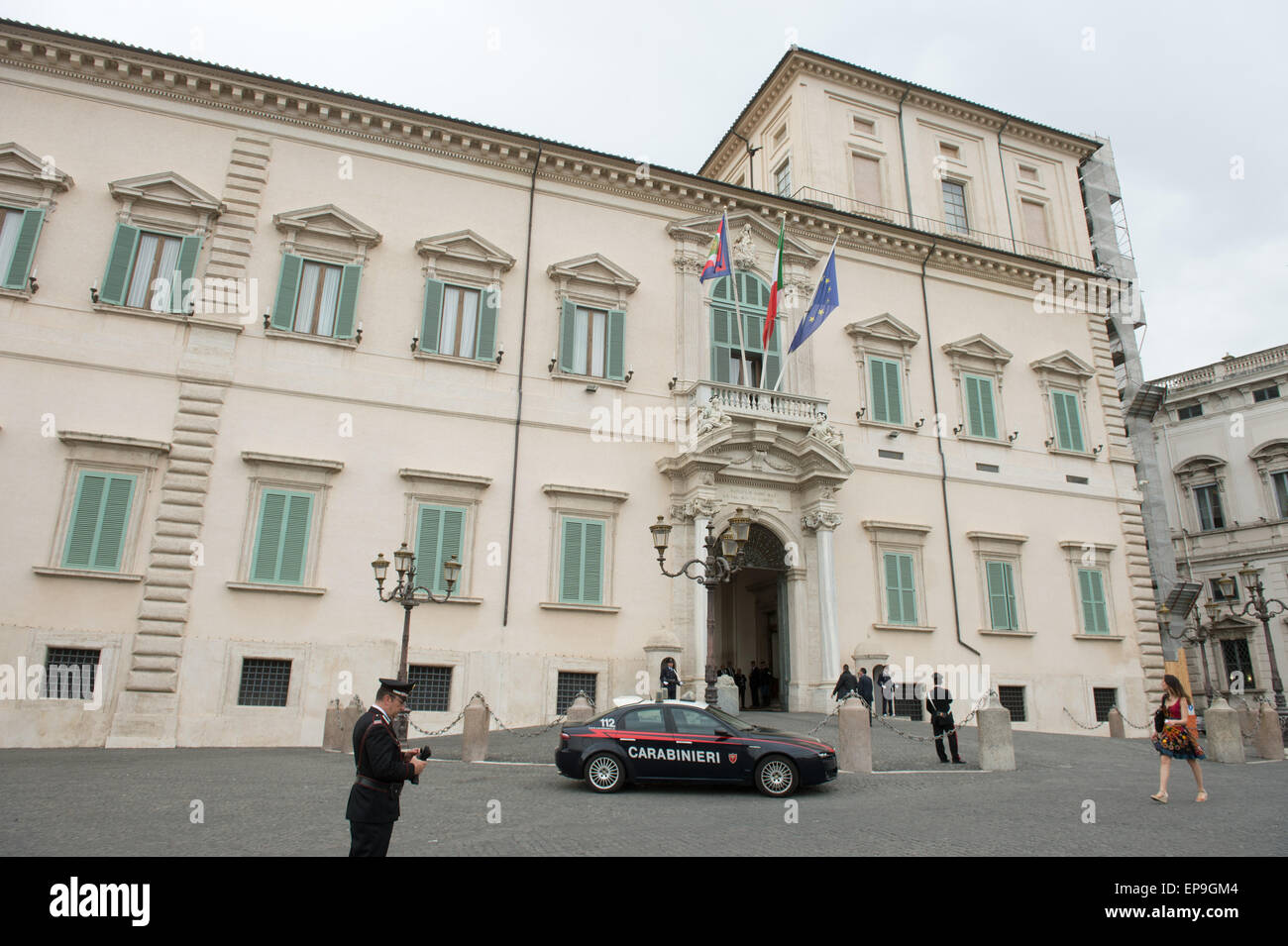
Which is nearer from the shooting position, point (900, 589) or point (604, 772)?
point (604, 772)

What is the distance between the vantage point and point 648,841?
26.6 ft

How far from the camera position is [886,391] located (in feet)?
78.1

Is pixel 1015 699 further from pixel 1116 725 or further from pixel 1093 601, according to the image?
pixel 1093 601

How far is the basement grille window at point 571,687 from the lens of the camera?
18.6m

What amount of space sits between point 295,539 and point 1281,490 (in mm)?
43184

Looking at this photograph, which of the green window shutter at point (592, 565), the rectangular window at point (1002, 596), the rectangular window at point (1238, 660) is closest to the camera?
the green window shutter at point (592, 565)

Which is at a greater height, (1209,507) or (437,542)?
(1209,507)

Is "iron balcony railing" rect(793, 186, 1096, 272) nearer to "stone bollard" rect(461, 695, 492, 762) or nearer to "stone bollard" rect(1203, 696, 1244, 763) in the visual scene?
"stone bollard" rect(1203, 696, 1244, 763)

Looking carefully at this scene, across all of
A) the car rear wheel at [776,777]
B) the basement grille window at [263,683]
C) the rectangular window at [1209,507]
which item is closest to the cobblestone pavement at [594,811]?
the car rear wheel at [776,777]

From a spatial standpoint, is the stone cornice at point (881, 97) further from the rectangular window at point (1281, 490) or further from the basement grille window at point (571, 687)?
the basement grille window at point (571, 687)

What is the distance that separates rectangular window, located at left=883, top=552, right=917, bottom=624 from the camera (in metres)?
22.0

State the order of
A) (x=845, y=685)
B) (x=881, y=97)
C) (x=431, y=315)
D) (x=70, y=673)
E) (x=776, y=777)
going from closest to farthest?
(x=776, y=777) → (x=70, y=673) → (x=845, y=685) → (x=431, y=315) → (x=881, y=97)

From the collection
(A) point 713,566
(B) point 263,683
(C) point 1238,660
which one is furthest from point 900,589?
(C) point 1238,660

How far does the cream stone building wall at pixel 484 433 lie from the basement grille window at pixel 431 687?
0.20 metres
